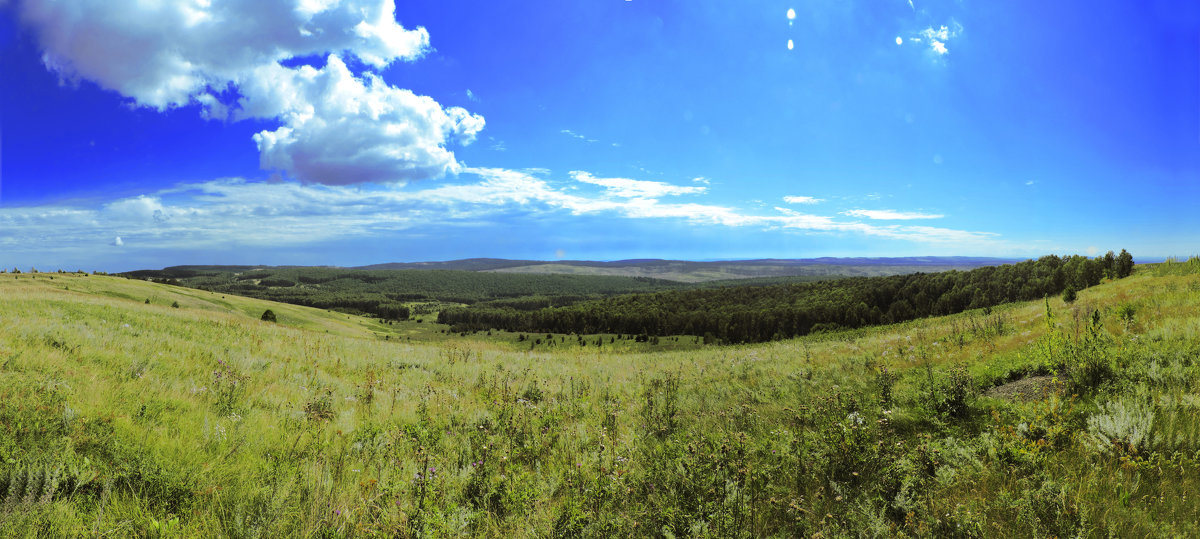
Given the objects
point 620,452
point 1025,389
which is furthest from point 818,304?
point 620,452

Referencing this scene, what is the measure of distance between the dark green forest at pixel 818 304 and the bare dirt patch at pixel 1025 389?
21.9 m

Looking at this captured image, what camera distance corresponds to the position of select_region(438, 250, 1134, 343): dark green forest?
40906 millimetres

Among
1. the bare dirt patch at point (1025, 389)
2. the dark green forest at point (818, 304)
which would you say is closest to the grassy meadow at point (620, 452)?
the bare dirt patch at point (1025, 389)

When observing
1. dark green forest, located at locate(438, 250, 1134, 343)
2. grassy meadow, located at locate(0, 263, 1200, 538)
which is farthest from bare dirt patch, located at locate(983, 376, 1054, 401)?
dark green forest, located at locate(438, 250, 1134, 343)

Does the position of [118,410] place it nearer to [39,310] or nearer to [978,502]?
[978,502]

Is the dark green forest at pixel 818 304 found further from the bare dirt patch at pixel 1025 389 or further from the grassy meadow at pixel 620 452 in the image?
the grassy meadow at pixel 620 452

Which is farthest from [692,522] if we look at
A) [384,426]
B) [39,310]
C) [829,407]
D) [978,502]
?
[39,310]

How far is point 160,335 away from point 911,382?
688 inches

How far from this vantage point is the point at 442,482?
5.09m

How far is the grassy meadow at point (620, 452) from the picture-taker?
3.79 metres

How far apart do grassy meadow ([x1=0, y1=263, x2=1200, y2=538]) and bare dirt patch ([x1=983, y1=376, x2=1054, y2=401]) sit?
0.23 feet

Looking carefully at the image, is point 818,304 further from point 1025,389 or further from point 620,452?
point 620,452

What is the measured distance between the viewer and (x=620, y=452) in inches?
232

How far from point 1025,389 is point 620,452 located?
584 centimetres
